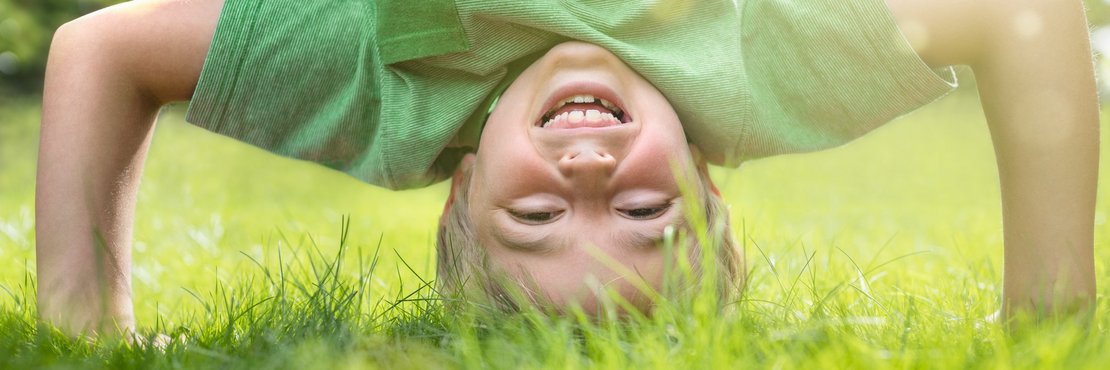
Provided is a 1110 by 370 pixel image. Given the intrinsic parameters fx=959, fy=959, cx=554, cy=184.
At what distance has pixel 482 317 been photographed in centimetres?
188

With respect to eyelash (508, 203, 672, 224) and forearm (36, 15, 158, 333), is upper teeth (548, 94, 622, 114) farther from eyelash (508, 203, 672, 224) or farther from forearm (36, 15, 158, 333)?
forearm (36, 15, 158, 333)

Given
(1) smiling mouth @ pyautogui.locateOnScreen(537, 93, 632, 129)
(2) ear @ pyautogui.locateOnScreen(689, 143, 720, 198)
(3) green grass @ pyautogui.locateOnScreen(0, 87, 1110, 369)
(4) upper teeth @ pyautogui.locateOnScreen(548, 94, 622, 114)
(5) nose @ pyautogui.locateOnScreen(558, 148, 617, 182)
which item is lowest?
(3) green grass @ pyautogui.locateOnScreen(0, 87, 1110, 369)

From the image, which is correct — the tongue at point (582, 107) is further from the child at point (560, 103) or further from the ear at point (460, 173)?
the ear at point (460, 173)

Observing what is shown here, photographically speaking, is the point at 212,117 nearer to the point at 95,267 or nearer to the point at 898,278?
the point at 95,267

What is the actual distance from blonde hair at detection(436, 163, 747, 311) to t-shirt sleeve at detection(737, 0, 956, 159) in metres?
0.18

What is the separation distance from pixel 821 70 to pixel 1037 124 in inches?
18.3

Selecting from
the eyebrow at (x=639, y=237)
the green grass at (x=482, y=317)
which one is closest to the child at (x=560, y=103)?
the eyebrow at (x=639, y=237)

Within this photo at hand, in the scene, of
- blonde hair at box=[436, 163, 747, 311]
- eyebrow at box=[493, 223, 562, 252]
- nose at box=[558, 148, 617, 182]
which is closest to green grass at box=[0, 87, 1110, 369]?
blonde hair at box=[436, 163, 747, 311]

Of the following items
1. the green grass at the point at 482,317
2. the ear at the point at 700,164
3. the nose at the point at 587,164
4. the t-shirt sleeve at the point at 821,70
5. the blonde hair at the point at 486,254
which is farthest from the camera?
the ear at the point at 700,164

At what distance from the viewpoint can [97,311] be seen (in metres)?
2.01

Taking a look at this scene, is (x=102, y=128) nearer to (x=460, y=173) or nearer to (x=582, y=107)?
(x=460, y=173)

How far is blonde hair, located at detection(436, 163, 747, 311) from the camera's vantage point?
2.02m

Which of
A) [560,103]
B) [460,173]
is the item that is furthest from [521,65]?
[460,173]

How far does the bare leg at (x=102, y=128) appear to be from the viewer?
206cm
